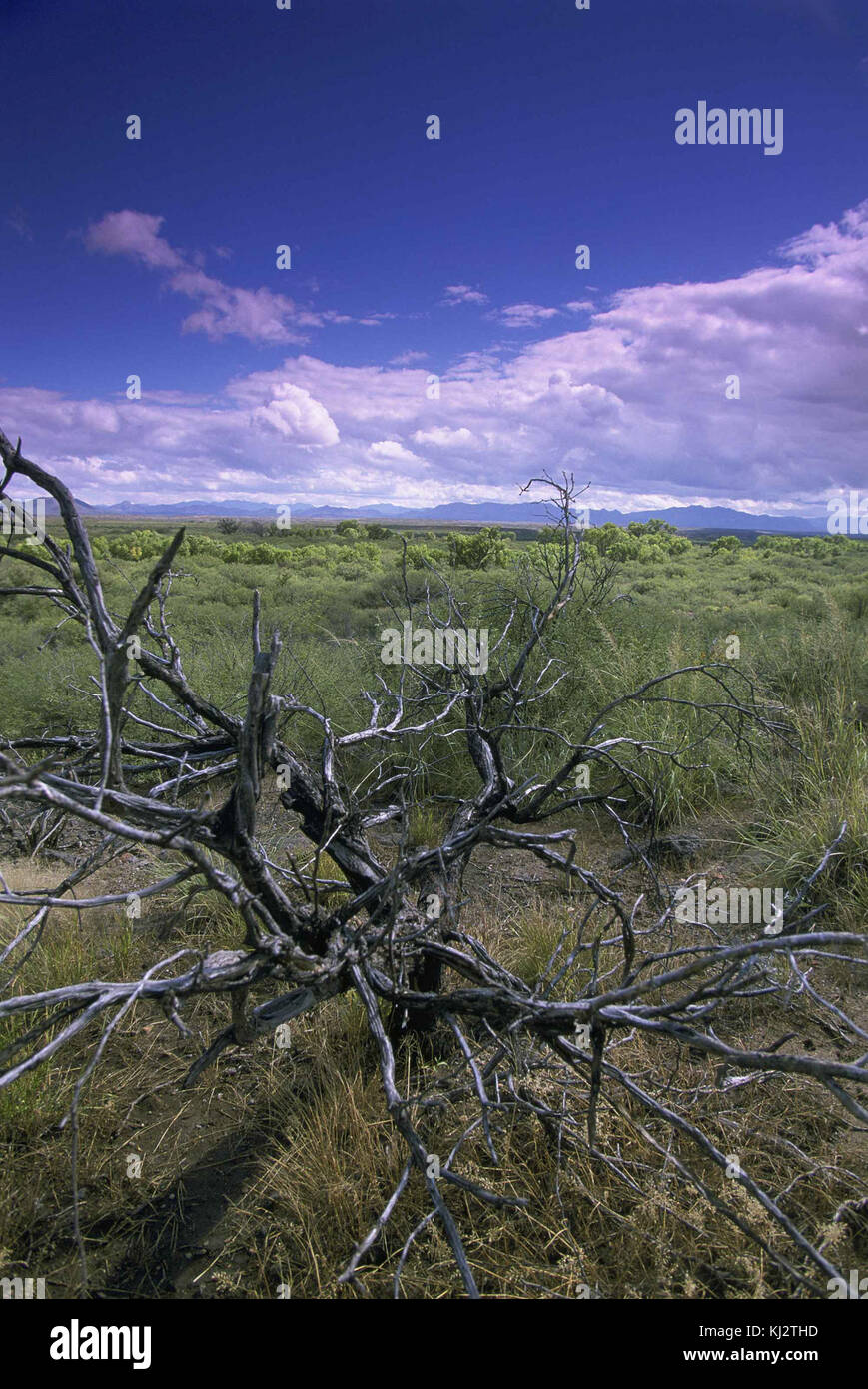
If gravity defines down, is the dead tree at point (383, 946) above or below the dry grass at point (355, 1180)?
above

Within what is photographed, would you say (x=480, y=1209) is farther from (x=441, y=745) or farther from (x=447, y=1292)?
(x=441, y=745)

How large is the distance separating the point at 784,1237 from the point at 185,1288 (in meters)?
1.81

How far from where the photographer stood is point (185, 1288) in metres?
2.25

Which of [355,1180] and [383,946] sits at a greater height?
[383,946]

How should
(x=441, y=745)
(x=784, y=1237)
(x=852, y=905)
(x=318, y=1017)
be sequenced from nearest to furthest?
(x=784, y=1237)
(x=318, y=1017)
(x=852, y=905)
(x=441, y=745)

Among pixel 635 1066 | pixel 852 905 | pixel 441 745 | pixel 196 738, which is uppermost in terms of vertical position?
pixel 196 738

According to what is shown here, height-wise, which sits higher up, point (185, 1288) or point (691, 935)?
point (691, 935)

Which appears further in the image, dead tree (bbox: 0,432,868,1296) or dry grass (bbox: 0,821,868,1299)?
dry grass (bbox: 0,821,868,1299)

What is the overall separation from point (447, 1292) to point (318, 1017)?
1.20 m

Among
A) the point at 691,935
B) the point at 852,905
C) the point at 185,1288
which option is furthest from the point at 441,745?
the point at 185,1288

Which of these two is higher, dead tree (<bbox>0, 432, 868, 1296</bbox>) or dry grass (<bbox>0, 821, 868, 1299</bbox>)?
dead tree (<bbox>0, 432, 868, 1296</bbox>)

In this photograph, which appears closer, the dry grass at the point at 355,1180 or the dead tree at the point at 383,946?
the dead tree at the point at 383,946

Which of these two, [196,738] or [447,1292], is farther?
[196,738]

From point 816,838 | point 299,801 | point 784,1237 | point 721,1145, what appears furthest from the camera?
point 816,838
